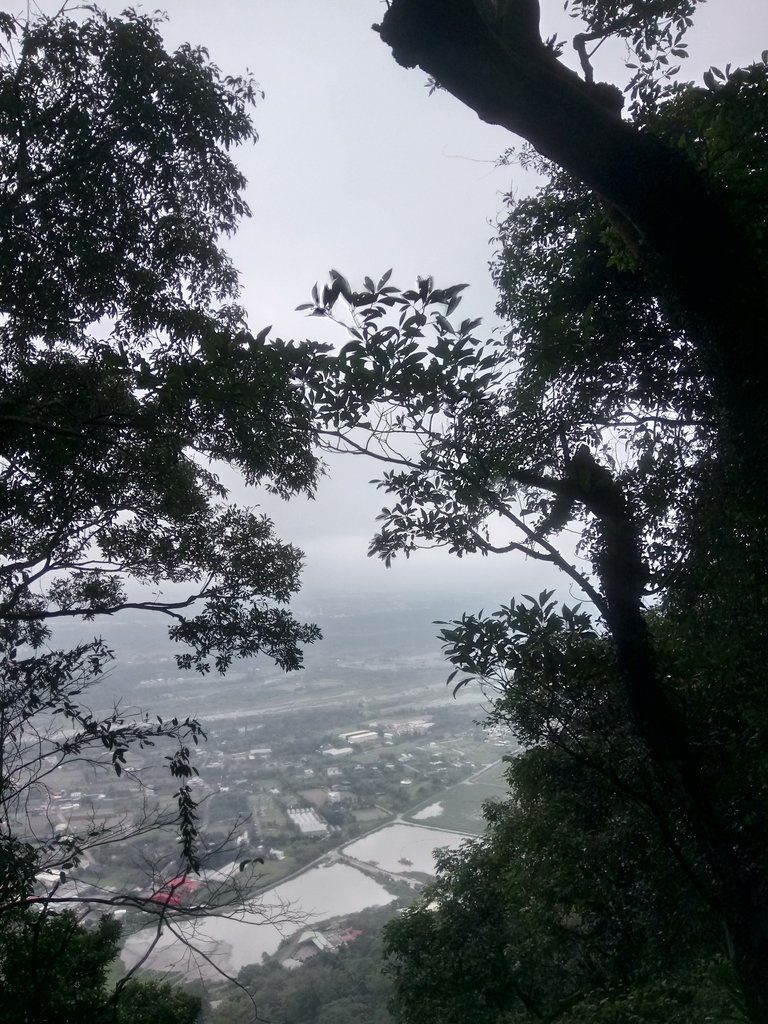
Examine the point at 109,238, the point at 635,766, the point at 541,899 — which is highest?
the point at 109,238

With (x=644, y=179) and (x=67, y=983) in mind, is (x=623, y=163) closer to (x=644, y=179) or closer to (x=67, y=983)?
(x=644, y=179)

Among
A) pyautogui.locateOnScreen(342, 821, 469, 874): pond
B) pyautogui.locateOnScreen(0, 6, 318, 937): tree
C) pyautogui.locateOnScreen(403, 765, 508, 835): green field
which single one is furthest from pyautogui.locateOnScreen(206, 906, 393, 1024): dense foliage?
pyautogui.locateOnScreen(0, 6, 318, 937): tree

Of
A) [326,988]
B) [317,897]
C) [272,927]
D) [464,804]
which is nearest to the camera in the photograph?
[272,927]

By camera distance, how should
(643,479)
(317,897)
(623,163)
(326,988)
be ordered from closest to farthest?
(623,163), (643,479), (326,988), (317,897)

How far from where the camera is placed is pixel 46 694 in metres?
3.53

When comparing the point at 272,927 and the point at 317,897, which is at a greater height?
the point at 272,927

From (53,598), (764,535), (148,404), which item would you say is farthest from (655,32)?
(53,598)

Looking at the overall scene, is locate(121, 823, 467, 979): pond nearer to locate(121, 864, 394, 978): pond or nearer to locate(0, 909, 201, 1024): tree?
locate(121, 864, 394, 978): pond

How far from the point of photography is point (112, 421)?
3.29 meters

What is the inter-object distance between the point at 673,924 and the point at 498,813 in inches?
130

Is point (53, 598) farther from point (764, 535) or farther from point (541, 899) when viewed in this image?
point (764, 535)

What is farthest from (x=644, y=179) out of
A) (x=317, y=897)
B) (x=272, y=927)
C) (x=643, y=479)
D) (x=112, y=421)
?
(x=317, y=897)

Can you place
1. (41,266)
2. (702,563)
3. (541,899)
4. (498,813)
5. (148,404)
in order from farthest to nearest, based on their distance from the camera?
(498,813) → (541,899) → (41,266) → (148,404) → (702,563)

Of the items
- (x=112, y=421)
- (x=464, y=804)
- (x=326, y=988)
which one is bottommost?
(x=326, y=988)
